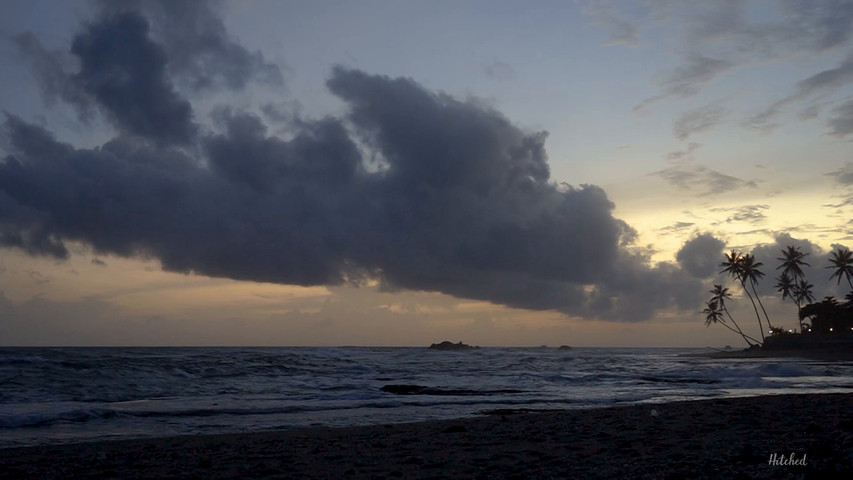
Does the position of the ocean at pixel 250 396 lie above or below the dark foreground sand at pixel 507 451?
below

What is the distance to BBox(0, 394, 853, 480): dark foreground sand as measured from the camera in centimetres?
702

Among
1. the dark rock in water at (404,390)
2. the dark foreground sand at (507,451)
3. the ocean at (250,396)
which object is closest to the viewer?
the dark foreground sand at (507,451)

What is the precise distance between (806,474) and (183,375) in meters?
32.0

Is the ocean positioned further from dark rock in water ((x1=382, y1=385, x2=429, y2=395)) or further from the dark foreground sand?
the dark foreground sand

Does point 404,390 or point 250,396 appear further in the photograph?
point 404,390

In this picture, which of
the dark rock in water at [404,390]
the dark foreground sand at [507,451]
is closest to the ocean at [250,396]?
the dark rock in water at [404,390]

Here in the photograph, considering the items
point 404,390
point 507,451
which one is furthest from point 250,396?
point 507,451

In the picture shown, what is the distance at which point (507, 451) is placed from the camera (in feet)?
30.3

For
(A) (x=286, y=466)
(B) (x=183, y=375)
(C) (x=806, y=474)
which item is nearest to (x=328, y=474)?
(A) (x=286, y=466)

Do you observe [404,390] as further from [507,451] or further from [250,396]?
[507,451]

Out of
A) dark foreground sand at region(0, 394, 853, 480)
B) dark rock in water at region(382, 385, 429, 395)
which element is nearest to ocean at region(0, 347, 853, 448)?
dark rock in water at region(382, 385, 429, 395)

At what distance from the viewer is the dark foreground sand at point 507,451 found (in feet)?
23.0

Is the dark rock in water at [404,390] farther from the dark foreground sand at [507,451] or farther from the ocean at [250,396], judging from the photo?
the dark foreground sand at [507,451]

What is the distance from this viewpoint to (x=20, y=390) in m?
23.8
